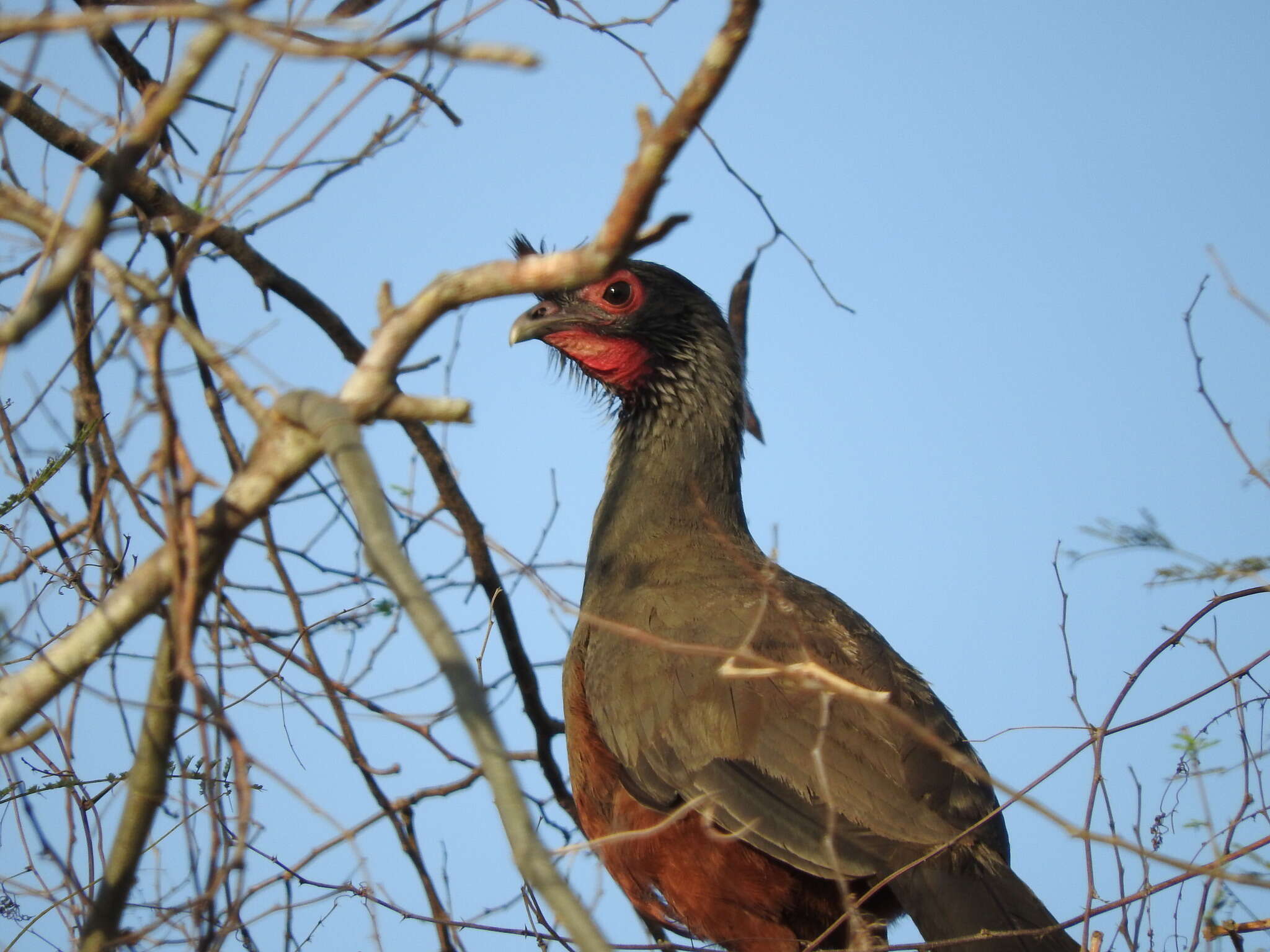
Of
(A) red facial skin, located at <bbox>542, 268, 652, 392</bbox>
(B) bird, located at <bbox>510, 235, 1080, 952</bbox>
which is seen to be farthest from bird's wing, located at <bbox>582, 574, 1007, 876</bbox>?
(A) red facial skin, located at <bbox>542, 268, 652, 392</bbox>

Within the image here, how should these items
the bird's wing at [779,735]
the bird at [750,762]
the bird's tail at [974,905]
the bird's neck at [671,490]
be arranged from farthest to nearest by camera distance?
the bird's neck at [671,490] → the bird's wing at [779,735] → the bird at [750,762] → the bird's tail at [974,905]

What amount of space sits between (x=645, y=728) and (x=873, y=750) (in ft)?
2.68

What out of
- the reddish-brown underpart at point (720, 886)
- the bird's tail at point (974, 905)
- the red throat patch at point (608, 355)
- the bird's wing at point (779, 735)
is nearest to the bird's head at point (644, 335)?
the red throat patch at point (608, 355)

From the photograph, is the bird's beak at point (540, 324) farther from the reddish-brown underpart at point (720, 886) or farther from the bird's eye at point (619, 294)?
the reddish-brown underpart at point (720, 886)

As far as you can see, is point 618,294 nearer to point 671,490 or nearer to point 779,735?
point 671,490

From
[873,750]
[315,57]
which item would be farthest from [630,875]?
[315,57]

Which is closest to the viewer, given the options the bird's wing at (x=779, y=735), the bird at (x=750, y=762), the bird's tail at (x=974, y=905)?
the bird's tail at (x=974, y=905)

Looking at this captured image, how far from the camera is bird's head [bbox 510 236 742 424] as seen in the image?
524 cm

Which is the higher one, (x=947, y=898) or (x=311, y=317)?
(x=311, y=317)

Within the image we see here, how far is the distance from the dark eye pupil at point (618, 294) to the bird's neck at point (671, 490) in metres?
0.52

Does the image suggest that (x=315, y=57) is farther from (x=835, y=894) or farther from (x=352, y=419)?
(x=835, y=894)

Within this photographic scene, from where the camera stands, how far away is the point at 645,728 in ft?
13.6

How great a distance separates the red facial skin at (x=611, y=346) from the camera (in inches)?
209

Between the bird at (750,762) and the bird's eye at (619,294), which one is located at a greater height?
the bird's eye at (619,294)
